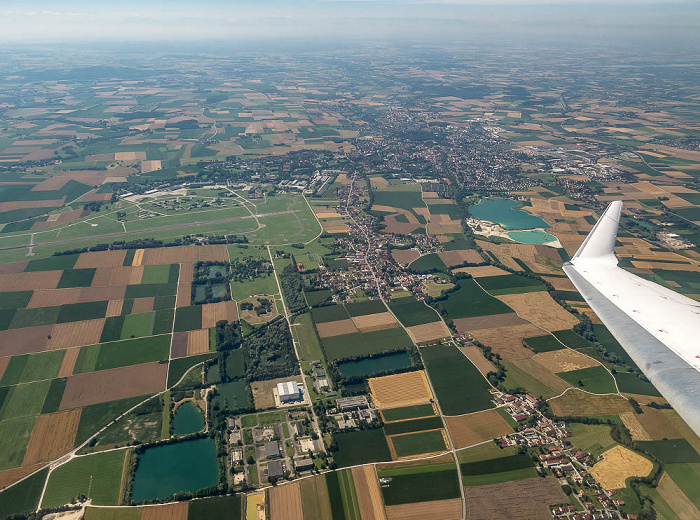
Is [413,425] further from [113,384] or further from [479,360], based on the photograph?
[113,384]

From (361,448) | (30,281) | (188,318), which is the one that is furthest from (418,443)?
(30,281)

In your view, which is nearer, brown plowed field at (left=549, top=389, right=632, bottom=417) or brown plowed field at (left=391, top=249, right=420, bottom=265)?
brown plowed field at (left=549, top=389, right=632, bottom=417)

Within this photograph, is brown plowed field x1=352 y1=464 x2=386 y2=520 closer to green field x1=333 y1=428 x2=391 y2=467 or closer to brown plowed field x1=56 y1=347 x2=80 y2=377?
green field x1=333 y1=428 x2=391 y2=467

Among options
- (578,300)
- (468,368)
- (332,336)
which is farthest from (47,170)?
(578,300)

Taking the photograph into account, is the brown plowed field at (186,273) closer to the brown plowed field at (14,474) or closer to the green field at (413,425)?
the brown plowed field at (14,474)

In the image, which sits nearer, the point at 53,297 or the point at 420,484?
the point at 420,484

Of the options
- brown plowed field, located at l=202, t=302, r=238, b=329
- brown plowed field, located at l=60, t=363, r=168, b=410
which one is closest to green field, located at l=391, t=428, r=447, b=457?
brown plowed field, located at l=60, t=363, r=168, b=410
